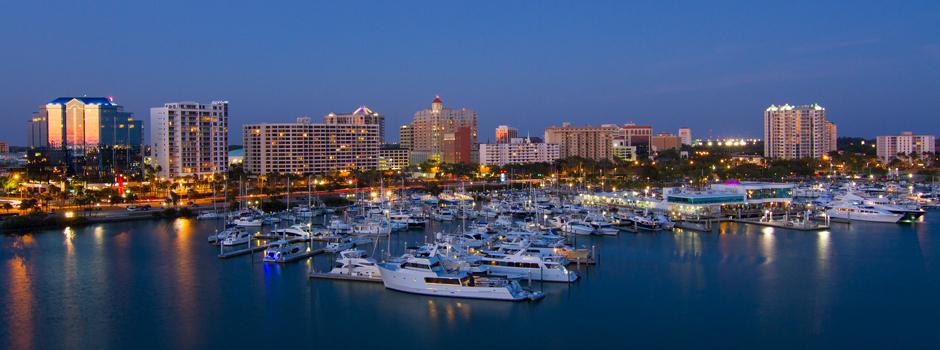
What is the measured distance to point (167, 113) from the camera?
3972 centimetres

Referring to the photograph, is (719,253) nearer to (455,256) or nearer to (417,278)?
(455,256)

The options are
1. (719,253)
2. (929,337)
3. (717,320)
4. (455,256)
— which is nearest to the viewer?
(929,337)

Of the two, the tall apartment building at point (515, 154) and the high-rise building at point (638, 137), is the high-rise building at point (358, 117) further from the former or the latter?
the high-rise building at point (638, 137)

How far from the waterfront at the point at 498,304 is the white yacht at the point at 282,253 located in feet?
0.91

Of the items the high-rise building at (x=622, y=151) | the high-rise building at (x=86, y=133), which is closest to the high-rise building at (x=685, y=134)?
the high-rise building at (x=622, y=151)

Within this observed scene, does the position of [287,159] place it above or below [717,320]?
above

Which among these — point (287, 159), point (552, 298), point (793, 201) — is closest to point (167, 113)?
point (287, 159)

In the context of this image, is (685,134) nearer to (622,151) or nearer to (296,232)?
(622,151)

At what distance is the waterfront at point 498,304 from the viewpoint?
10406 millimetres

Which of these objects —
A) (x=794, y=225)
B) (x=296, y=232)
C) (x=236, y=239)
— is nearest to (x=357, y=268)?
(x=236, y=239)

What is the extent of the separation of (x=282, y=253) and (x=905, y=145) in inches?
2506

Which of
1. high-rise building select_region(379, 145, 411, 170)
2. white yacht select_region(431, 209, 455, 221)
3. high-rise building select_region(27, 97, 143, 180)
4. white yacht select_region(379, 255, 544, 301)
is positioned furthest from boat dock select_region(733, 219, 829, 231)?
high-rise building select_region(27, 97, 143, 180)

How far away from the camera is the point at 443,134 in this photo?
62.9 meters

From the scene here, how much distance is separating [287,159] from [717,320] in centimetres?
3838
